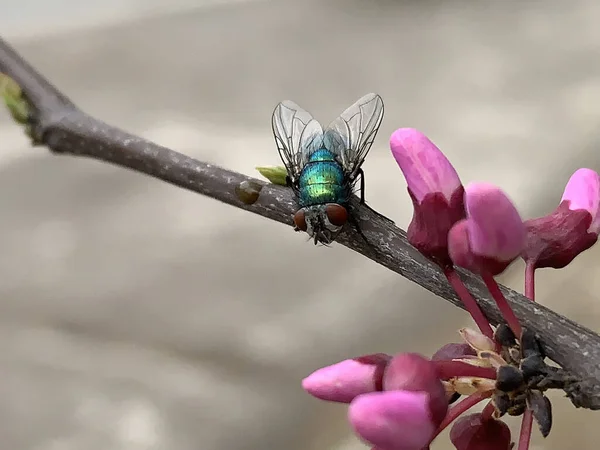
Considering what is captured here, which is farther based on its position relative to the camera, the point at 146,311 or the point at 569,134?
the point at 569,134

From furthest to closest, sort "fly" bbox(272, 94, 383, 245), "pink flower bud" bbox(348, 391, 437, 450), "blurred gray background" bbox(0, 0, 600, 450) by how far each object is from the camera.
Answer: "blurred gray background" bbox(0, 0, 600, 450) → "fly" bbox(272, 94, 383, 245) → "pink flower bud" bbox(348, 391, 437, 450)

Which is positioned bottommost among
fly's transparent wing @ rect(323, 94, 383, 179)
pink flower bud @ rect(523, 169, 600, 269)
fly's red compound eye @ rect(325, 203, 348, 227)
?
pink flower bud @ rect(523, 169, 600, 269)

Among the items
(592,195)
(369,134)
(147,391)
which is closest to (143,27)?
(147,391)

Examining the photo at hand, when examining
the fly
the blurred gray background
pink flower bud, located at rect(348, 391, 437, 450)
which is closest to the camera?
pink flower bud, located at rect(348, 391, 437, 450)

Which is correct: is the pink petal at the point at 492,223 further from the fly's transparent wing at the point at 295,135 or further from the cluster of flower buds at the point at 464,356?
the fly's transparent wing at the point at 295,135

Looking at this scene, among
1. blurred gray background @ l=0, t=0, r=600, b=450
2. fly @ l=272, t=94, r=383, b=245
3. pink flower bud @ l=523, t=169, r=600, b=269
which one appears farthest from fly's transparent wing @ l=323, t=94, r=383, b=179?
blurred gray background @ l=0, t=0, r=600, b=450

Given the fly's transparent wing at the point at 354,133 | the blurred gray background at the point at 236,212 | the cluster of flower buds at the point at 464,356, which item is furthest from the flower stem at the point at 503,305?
the blurred gray background at the point at 236,212

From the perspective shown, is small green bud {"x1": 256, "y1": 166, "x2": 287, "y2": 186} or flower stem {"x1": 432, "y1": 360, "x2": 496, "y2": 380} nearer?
flower stem {"x1": 432, "y1": 360, "x2": 496, "y2": 380}

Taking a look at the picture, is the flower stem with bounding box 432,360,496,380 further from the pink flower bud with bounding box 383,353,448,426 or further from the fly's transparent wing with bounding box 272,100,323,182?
the fly's transparent wing with bounding box 272,100,323,182

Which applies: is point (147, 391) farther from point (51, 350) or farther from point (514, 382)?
point (514, 382)
